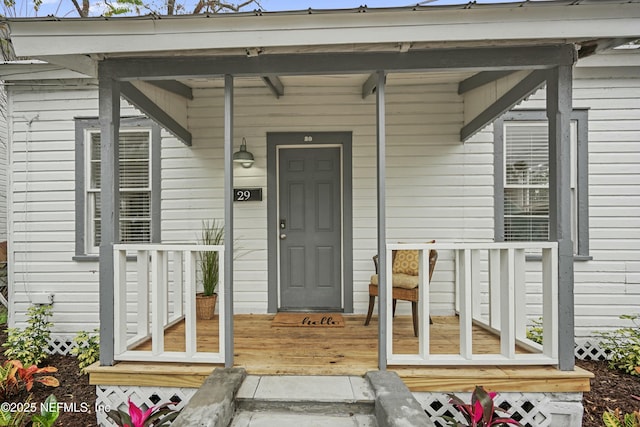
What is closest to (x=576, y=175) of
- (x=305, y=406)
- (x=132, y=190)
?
(x=305, y=406)

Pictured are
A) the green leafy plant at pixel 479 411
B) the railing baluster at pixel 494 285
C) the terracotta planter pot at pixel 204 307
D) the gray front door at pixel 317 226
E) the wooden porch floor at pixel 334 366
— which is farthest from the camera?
the gray front door at pixel 317 226

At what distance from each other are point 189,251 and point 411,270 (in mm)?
2181

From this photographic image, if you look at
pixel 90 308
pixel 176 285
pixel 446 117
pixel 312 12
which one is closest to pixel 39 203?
pixel 90 308

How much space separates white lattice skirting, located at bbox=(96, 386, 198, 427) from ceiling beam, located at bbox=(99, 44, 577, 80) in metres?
2.23

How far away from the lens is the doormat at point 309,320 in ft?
12.3

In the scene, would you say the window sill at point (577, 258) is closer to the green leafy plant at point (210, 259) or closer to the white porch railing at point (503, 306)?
the white porch railing at point (503, 306)

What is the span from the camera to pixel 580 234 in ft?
13.9

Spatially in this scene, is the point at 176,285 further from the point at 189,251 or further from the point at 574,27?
the point at 574,27

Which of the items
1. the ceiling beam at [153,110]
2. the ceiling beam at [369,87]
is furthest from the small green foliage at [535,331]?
the ceiling beam at [153,110]

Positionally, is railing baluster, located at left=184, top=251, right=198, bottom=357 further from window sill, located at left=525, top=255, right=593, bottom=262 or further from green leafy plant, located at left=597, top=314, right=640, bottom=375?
green leafy plant, located at left=597, top=314, right=640, bottom=375

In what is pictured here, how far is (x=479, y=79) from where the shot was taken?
381 cm

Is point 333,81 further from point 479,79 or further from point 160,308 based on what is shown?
point 160,308

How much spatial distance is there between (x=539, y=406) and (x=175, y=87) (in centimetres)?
431

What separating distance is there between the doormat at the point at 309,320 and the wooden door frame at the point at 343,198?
0.24 m
